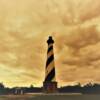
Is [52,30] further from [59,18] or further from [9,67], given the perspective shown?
[9,67]

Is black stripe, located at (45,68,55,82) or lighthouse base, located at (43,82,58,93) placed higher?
black stripe, located at (45,68,55,82)

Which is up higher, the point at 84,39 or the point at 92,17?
the point at 92,17

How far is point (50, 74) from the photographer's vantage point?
246cm

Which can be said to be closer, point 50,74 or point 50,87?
point 50,74

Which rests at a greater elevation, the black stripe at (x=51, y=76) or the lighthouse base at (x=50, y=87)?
the black stripe at (x=51, y=76)

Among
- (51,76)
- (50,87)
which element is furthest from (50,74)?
(50,87)

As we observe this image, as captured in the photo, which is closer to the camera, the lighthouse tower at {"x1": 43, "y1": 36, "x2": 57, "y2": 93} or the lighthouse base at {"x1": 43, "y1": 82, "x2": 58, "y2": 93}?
the lighthouse tower at {"x1": 43, "y1": 36, "x2": 57, "y2": 93}

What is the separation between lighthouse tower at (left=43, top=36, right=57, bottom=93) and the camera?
2.45 metres

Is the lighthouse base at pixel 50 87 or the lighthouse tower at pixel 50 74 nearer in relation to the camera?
the lighthouse tower at pixel 50 74

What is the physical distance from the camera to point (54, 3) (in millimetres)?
2547

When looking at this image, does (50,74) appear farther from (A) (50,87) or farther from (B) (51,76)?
(A) (50,87)

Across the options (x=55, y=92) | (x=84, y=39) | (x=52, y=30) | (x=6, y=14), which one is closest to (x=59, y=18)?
(x=52, y=30)

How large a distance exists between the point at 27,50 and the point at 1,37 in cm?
25

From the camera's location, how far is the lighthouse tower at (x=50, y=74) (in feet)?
8.04
